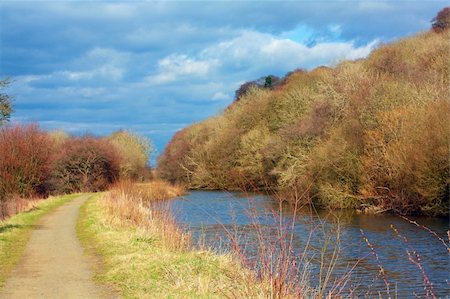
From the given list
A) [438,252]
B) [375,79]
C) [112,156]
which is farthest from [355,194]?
[112,156]

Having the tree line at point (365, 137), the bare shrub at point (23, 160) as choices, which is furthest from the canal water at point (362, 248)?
the bare shrub at point (23, 160)

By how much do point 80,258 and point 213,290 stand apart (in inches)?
224

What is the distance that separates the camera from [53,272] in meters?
12.2

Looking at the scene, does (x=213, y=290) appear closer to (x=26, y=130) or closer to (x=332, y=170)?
(x=332, y=170)

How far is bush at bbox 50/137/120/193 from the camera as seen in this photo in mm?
57562

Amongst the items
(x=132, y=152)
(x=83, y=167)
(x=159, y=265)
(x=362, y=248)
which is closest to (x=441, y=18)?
(x=132, y=152)

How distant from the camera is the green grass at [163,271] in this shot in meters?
9.44

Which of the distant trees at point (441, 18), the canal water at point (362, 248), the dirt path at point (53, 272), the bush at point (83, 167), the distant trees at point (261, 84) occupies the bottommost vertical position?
the canal water at point (362, 248)

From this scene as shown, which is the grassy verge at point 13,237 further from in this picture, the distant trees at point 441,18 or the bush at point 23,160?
the distant trees at point 441,18

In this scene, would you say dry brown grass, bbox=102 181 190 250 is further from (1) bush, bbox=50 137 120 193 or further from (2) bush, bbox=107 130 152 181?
(2) bush, bbox=107 130 152 181

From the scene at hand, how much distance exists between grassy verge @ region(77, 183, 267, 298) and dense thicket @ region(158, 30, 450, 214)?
3.38 m

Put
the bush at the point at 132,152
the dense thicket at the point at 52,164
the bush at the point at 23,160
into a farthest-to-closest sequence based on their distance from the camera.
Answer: the bush at the point at 132,152, the dense thicket at the point at 52,164, the bush at the point at 23,160

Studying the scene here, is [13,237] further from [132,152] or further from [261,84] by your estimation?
[261,84]

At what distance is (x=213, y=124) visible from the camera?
78625 mm
